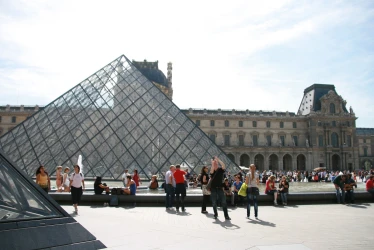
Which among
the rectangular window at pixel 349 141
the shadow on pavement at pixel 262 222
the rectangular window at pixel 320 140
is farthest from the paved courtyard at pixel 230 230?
the rectangular window at pixel 349 141

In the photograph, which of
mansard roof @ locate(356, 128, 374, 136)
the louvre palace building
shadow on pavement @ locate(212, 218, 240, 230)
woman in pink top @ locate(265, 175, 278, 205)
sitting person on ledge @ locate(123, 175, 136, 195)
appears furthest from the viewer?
mansard roof @ locate(356, 128, 374, 136)

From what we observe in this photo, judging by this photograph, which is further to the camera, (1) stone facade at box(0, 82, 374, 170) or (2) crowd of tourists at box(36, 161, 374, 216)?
(1) stone facade at box(0, 82, 374, 170)

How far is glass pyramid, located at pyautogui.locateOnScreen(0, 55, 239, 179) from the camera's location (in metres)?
14.4

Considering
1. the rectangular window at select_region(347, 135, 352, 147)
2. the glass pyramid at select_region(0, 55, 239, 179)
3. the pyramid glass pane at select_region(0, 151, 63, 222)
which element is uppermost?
the rectangular window at select_region(347, 135, 352, 147)

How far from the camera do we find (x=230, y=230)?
5445 millimetres

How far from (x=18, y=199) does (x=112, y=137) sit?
1248cm

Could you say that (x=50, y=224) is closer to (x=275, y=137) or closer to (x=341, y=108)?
(x=275, y=137)

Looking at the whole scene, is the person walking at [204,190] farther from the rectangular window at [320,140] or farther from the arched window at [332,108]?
the arched window at [332,108]

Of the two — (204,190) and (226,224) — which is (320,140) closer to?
(204,190)

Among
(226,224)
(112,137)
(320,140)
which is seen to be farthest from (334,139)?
(226,224)

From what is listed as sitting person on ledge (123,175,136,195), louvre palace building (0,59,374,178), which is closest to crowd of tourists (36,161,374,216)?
sitting person on ledge (123,175,136,195)

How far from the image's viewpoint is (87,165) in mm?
14203

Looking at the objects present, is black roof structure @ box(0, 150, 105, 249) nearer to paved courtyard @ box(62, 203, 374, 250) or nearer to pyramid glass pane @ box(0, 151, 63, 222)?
pyramid glass pane @ box(0, 151, 63, 222)

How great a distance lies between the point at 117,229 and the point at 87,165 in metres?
9.42
